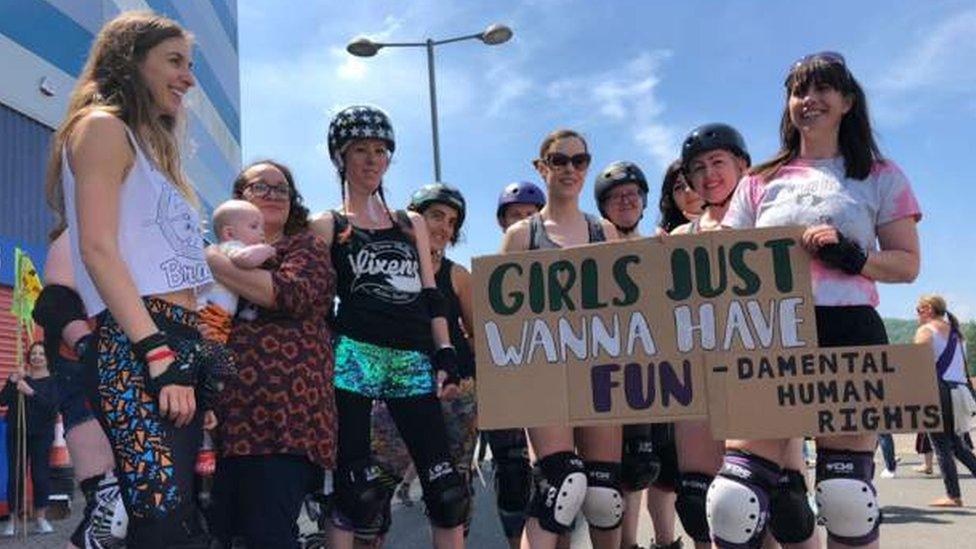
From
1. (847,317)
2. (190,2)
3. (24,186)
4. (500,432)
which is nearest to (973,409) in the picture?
(500,432)

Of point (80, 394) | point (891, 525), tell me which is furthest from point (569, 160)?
point (891, 525)

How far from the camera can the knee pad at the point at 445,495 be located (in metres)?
3.39

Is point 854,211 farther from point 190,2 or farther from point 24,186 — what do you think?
point 190,2

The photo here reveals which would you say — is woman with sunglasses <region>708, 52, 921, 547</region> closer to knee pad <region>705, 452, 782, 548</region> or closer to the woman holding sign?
knee pad <region>705, 452, 782, 548</region>

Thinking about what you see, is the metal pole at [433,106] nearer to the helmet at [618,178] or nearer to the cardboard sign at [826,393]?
the helmet at [618,178]

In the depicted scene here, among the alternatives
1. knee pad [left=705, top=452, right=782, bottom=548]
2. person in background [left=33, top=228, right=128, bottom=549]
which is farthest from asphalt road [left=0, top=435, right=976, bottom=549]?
person in background [left=33, top=228, right=128, bottom=549]

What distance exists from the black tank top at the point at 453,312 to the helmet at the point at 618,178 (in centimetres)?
97

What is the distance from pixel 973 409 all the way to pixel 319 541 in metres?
6.52

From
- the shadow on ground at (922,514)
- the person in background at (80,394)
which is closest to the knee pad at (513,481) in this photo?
the person in background at (80,394)

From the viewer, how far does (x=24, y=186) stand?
1376cm

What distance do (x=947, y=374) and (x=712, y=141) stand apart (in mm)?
5572

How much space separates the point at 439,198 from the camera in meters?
5.04

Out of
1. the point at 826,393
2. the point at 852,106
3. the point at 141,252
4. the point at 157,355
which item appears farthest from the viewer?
the point at 852,106

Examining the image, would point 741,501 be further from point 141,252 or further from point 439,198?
point 439,198
